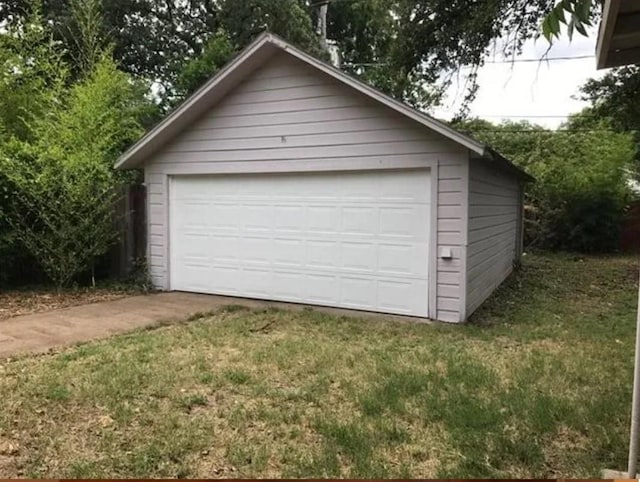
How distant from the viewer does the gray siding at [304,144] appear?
23.1 feet

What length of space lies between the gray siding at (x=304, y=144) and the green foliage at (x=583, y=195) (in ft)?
35.1

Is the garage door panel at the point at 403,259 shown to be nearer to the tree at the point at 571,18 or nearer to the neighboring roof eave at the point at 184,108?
the neighboring roof eave at the point at 184,108

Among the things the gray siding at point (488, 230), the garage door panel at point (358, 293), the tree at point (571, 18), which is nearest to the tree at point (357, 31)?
the gray siding at point (488, 230)

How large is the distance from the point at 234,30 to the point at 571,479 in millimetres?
19208

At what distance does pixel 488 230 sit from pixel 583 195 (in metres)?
8.76

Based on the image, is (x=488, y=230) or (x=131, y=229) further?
(x=131, y=229)

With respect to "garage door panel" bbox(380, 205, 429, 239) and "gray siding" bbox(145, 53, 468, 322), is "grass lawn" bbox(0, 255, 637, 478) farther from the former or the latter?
"gray siding" bbox(145, 53, 468, 322)


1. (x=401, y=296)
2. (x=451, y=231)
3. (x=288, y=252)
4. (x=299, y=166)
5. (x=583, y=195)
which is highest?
(x=299, y=166)

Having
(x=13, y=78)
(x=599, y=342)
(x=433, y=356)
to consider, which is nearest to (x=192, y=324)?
(x=433, y=356)

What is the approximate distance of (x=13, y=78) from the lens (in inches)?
377

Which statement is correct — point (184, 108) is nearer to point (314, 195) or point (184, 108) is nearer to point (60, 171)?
point (60, 171)

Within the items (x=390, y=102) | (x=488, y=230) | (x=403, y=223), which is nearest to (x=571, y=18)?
(x=390, y=102)

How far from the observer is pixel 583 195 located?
52.6 ft

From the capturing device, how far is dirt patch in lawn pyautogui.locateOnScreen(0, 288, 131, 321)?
7578 millimetres
